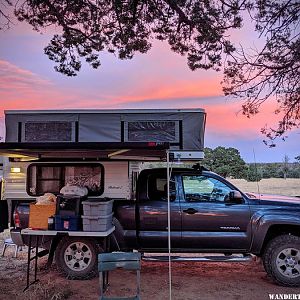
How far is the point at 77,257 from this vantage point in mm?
7586

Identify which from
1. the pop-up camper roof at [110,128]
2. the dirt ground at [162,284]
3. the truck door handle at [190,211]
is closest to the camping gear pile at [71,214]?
the pop-up camper roof at [110,128]

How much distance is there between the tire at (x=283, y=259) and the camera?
7252 mm

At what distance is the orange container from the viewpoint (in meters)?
7.26

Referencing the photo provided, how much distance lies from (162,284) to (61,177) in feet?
8.12

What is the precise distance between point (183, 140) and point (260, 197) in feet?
→ 5.55

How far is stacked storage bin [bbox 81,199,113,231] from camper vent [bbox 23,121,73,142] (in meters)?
1.50

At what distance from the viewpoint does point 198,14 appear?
350 inches

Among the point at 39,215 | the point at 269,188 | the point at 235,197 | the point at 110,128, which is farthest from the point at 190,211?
the point at 269,188

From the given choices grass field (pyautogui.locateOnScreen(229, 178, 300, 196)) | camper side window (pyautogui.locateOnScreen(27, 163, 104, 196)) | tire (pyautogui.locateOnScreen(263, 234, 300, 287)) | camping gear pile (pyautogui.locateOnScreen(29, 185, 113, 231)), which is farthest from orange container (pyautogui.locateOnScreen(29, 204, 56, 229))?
grass field (pyautogui.locateOnScreen(229, 178, 300, 196))

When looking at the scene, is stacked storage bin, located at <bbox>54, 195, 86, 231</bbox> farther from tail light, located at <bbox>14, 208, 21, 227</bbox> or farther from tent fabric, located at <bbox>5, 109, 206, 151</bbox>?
tent fabric, located at <bbox>5, 109, 206, 151</bbox>

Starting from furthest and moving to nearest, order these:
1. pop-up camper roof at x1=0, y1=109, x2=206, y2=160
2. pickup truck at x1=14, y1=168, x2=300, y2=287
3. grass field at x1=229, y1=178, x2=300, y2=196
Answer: grass field at x1=229, y1=178, x2=300, y2=196 → pop-up camper roof at x1=0, y1=109, x2=206, y2=160 → pickup truck at x1=14, y1=168, x2=300, y2=287

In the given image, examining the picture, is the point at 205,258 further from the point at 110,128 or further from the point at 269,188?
the point at 269,188

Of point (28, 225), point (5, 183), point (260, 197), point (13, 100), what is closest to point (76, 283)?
point (28, 225)

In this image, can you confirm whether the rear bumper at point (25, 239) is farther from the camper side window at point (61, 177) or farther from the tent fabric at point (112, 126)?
the tent fabric at point (112, 126)
